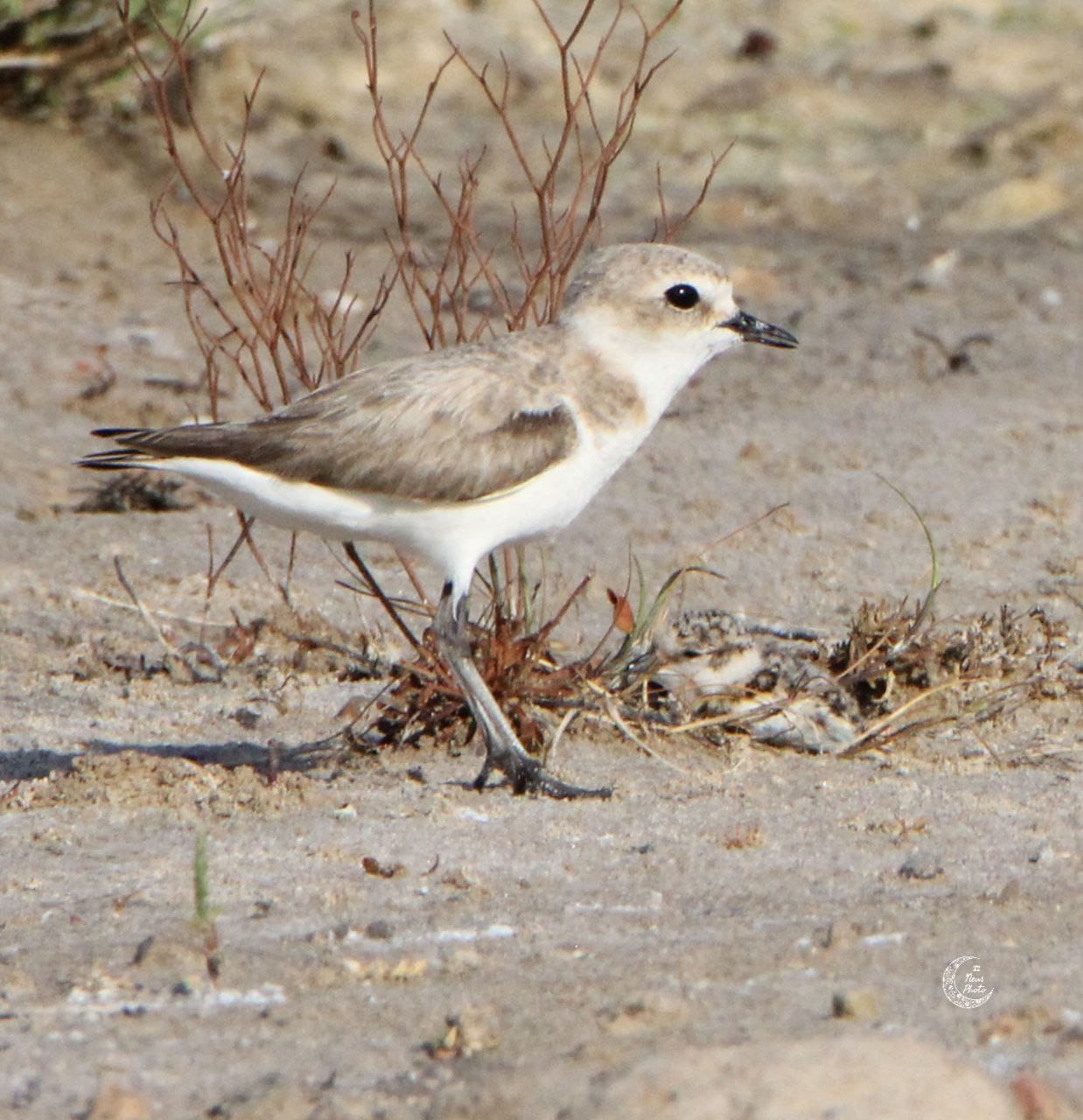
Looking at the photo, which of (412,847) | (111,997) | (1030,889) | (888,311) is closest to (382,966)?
(111,997)

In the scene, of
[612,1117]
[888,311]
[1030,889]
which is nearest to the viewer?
[612,1117]

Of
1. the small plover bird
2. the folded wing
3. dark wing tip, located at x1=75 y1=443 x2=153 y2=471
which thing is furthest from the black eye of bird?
dark wing tip, located at x1=75 y1=443 x2=153 y2=471

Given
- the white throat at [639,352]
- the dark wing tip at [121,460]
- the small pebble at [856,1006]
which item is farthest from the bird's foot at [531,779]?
the small pebble at [856,1006]

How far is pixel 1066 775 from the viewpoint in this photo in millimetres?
4898

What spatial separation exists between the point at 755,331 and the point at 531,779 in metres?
1.36

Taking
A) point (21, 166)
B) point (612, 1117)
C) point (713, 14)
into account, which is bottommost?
point (612, 1117)

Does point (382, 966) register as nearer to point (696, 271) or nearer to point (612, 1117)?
point (612, 1117)

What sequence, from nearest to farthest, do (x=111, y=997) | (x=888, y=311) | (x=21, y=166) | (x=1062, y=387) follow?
(x=111, y=997) → (x=1062, y=387) → (x=888, y=311) → (x=21, y=166)

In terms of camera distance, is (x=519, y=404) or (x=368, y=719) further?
(x=368, y=719)

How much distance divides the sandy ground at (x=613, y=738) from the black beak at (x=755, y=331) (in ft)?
2.63

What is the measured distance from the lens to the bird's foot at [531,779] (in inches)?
189

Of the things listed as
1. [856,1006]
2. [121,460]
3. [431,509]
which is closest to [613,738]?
[431,509]

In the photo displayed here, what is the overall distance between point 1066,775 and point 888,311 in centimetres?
512
